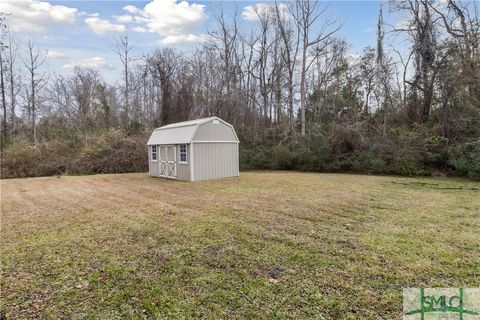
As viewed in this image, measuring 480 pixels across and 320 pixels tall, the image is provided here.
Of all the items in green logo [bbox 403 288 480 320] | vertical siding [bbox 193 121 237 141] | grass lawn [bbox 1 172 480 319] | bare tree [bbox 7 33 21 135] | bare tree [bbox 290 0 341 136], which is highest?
bare tree [bbox 290 0 341 136]

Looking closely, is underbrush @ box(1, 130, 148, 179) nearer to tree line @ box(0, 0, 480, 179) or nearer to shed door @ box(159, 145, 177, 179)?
tree line @ box(0, 0, 480, 179)

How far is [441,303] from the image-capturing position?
249cm

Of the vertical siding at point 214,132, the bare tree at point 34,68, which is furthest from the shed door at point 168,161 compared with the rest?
the bare tree at point 34,68

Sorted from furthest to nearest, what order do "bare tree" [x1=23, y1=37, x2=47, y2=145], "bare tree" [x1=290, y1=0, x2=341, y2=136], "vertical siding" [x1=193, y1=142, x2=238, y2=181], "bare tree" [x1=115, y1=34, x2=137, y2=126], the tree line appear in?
"bare tree" [x1=115, y1=34, x2=137, y2=126], "bare tree" [x1=23, y1=37, x2=47, y2=145], "bare tree" [x1=290, y1=0, x2=341, y2=136], the tree line, "vertical siding" [x1=193, y1=142, x2=238, y2=181]

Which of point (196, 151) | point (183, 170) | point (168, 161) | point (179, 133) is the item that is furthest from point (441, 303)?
point (168, 161)

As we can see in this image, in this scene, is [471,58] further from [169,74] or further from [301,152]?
[169,74]

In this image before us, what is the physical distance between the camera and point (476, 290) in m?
2.63

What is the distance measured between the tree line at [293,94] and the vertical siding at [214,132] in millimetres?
4388

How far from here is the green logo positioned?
2.31 m

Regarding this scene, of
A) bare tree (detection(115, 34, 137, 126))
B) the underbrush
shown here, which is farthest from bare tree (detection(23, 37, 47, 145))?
bare tree (detection(115, 34, 137, 126))

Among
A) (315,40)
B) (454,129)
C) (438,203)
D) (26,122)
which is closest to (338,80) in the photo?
(315,40)

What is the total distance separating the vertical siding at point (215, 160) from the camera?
36.8 feet

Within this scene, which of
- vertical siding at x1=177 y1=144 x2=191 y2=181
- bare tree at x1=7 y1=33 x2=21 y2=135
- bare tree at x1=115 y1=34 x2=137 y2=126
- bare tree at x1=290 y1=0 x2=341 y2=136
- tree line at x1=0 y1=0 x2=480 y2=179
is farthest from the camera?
bare tree at x1=115 y1=34 x2=137 y2=126

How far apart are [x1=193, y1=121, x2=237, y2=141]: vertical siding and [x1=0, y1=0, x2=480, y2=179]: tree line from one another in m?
4.39
